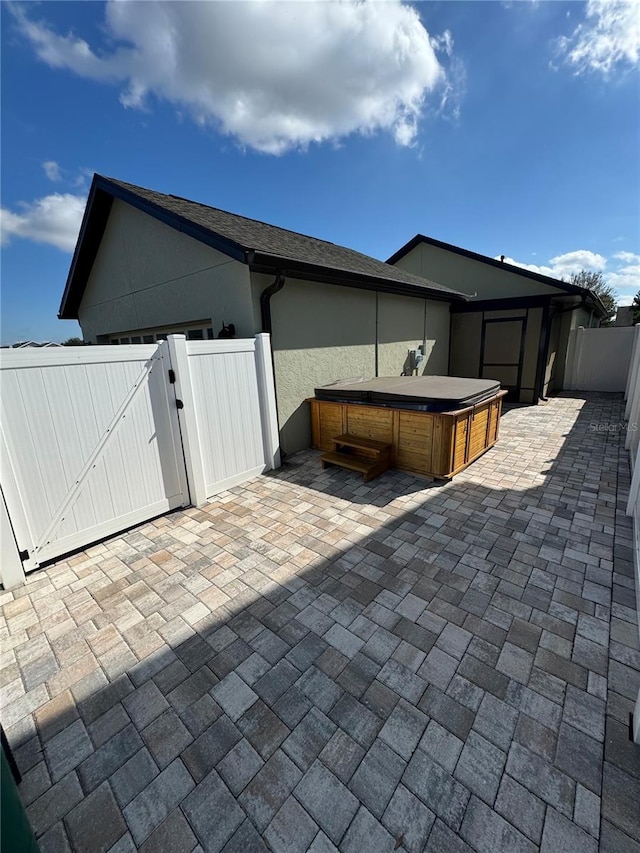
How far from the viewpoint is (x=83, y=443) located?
10.7 feet

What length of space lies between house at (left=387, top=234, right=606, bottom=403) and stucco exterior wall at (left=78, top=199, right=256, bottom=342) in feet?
25.5

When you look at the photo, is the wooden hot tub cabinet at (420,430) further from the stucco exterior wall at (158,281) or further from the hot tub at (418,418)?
the stucco exterior wall at (158,281)

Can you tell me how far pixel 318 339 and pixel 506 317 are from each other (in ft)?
22.6

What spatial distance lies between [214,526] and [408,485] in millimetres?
2564

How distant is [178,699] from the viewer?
6.07 feet

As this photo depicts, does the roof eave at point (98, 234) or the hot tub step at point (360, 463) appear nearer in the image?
the roof eave at point (98, 234)

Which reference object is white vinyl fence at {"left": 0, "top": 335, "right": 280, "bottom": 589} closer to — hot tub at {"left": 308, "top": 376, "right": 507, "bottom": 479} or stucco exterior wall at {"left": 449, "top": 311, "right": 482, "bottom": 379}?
hot tub at {"left": 308, "top": 376, "right": 507, "bottom": 479}

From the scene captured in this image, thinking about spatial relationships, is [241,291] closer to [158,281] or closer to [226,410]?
[226,410]

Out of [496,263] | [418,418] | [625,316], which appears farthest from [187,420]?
[625,316]

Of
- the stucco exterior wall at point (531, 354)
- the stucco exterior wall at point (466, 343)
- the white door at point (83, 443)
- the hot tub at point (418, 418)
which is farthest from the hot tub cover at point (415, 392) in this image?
the stucco exterior wall at point (466, 343)

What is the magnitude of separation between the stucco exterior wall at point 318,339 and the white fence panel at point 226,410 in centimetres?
65

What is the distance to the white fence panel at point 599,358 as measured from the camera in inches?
403

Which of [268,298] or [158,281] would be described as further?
[158,281]

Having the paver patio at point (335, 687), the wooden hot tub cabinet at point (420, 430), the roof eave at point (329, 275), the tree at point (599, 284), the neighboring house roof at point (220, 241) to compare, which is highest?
the tree at point (599, 284)
